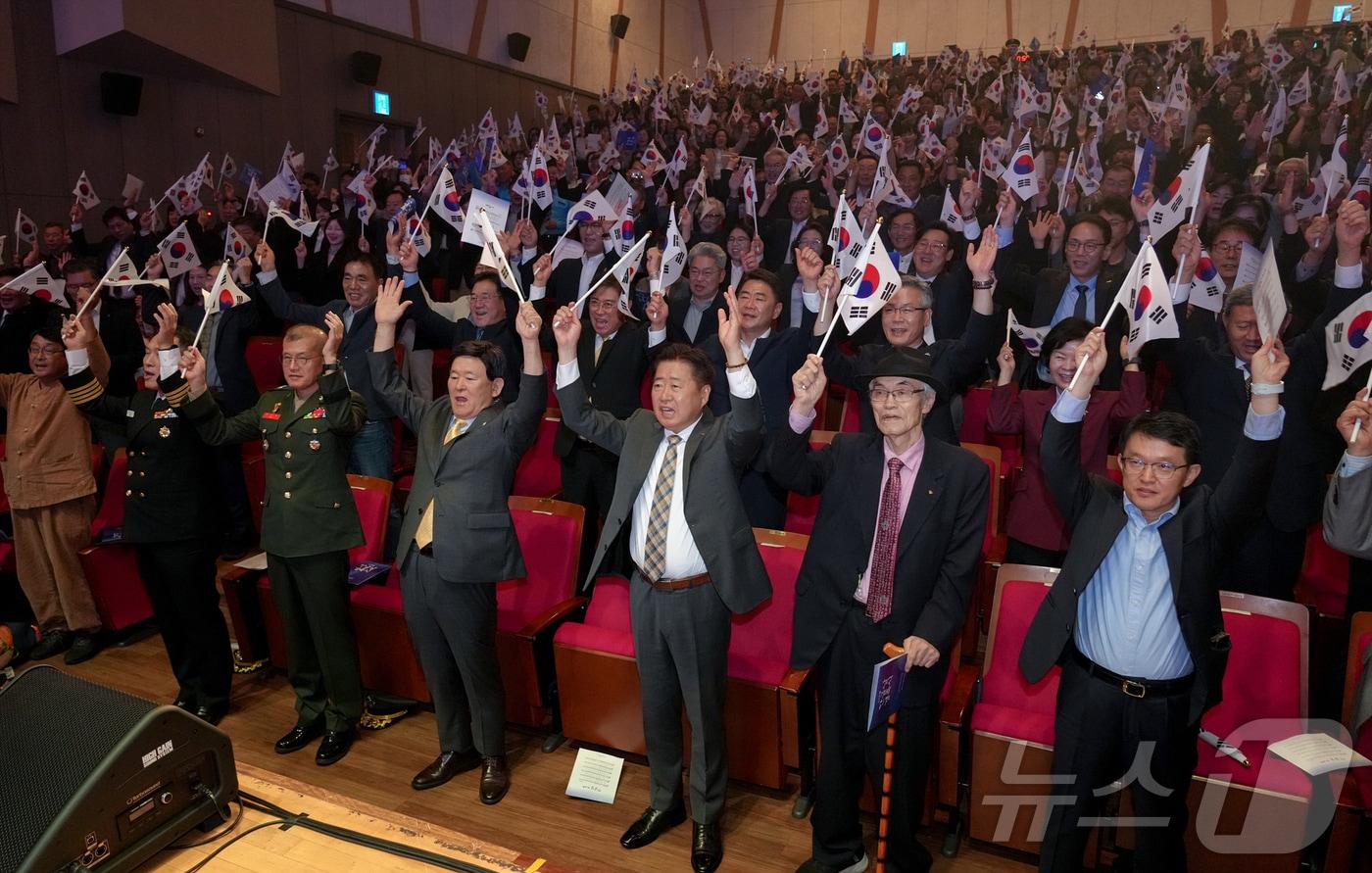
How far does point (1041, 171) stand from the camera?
671cm

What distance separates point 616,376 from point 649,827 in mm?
2043

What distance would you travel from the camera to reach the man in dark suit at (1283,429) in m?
3.15

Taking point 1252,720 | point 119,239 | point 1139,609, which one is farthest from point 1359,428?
point 119,239

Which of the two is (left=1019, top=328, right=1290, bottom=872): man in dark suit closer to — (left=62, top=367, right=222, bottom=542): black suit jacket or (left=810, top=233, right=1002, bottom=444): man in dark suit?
(left=810, top=233, right=1002, bottom=444): man in dark suit

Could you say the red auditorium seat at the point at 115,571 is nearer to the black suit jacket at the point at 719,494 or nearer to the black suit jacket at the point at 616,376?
the black suit jacket at the point at 616,376

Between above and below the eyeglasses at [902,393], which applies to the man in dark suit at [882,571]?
below

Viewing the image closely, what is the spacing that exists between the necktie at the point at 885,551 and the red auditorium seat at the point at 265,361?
4.85 metres

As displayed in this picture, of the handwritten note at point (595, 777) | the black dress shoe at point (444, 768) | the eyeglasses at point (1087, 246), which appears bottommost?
the black dress shoe at point (444, 768)

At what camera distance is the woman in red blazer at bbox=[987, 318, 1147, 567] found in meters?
3.20

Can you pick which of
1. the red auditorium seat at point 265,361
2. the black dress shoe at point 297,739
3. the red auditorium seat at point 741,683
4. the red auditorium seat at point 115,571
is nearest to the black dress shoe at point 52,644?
the red auditorium seat at point 115,571

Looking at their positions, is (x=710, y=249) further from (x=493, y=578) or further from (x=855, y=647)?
(x=855, y=647)

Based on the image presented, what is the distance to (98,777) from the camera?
154 centimetres

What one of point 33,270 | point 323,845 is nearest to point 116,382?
point 33,270

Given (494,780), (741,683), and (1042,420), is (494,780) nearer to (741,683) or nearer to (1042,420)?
(741,683)
